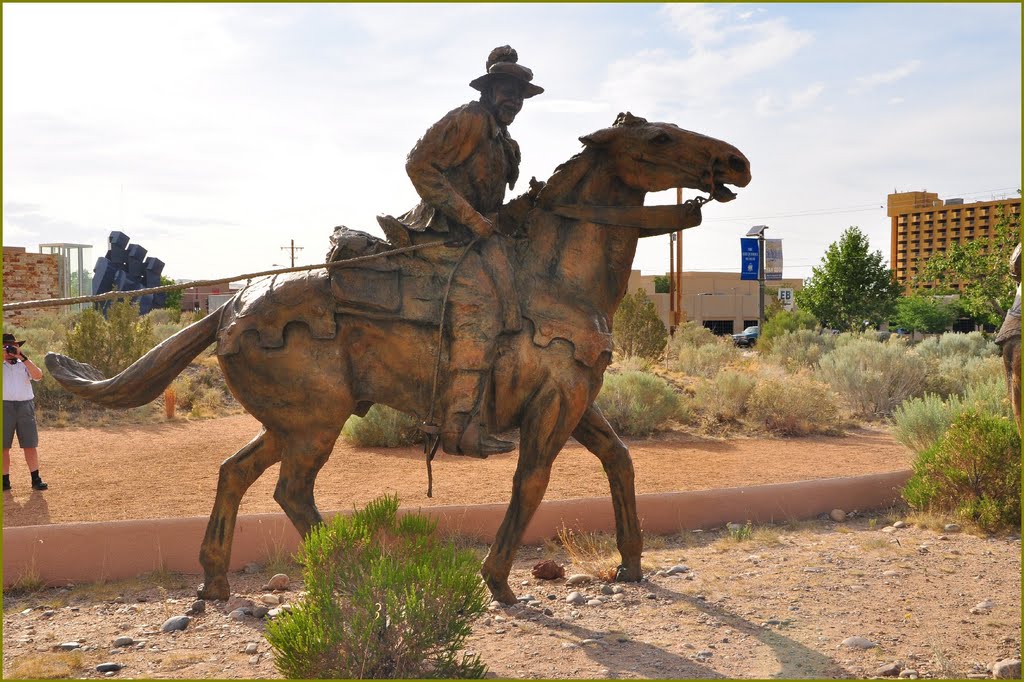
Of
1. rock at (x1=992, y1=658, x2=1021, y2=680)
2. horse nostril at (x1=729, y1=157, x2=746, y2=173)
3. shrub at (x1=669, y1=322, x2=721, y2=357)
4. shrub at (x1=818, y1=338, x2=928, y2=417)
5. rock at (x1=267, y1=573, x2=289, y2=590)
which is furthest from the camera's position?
shrub at (x1=669, y1=322, x2=721, y2=357)

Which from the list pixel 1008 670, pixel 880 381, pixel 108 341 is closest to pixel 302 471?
pixel 1008 670

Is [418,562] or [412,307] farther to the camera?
[412,307]

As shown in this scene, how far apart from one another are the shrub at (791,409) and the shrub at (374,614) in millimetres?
11154

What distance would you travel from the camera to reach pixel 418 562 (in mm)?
4109

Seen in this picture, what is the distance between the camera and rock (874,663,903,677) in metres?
4.19

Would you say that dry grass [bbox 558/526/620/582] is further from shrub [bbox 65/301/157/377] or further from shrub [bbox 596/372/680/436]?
shrub [bbox 65/301/157/377]

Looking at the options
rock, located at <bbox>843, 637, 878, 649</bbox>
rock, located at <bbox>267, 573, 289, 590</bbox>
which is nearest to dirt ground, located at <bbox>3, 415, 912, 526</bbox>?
rock, located at <bbox>267, 573, 289, 590</bbox>

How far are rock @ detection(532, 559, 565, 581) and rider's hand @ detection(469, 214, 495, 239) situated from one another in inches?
98.6

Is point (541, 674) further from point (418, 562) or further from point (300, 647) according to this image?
point (300, 647)

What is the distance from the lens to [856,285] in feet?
121

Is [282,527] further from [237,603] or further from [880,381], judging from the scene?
[880,381]

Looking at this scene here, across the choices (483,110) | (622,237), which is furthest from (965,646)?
(483,110)

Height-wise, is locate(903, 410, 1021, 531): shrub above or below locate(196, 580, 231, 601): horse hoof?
above

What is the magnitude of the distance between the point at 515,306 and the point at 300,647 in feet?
7.22
